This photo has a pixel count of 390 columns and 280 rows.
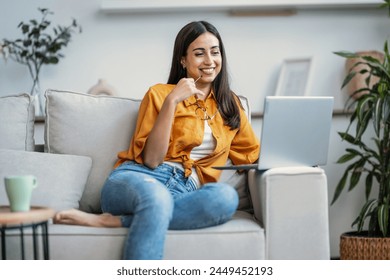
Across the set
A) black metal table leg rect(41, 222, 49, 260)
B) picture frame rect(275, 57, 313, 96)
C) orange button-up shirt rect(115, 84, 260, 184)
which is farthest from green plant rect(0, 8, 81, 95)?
black metal table leg rect(41, 222, 49, 260)

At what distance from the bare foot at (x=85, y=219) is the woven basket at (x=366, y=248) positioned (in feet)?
4.73

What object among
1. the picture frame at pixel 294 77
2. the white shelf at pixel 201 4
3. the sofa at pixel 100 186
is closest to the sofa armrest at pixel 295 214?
the sofa at pixel 100 186

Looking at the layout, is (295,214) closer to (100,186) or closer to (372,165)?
(100,186)

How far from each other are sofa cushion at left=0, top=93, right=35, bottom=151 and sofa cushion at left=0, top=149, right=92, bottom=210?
0.13 metres

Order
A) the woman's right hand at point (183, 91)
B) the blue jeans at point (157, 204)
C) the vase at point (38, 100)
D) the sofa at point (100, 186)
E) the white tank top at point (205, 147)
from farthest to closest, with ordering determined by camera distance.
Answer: the vase at point (38, 100) → the white tank top at point (205, 147) → the woman's right hand at point (183, 91) → the sofa at point (100, 186) → the blue jeans at point (157, 204)

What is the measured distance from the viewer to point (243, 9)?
3631 mm

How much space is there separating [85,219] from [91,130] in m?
0.53

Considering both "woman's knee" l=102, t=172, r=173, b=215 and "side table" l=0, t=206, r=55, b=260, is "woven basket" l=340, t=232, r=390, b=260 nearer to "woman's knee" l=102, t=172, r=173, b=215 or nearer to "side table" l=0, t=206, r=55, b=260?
"woman's knee" l=102, t=172, r=173, b=215

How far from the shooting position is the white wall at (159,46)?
364cm

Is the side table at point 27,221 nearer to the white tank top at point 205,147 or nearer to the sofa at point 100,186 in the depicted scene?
the sofa at point 100,186

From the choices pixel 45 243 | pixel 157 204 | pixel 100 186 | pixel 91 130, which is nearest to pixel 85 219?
pixel 45 243

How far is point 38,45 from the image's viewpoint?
3.52 metres

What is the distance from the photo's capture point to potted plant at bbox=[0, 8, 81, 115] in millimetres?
3512
